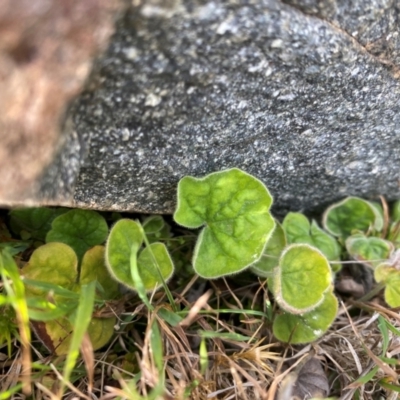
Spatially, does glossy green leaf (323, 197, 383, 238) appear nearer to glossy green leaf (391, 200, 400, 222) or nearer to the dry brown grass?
glossy green leaf (391, 200, 400, 222)

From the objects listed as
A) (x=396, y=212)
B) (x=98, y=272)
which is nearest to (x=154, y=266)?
(x=98, y=272)

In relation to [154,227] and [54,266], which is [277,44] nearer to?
[154,227]

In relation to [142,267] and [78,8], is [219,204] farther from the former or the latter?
[78,8]

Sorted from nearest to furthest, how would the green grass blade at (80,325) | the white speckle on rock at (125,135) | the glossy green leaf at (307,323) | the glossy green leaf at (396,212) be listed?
the green grass blade at (80,325) → the white speckle on rock at (125,135) → the glossy green leaf at (307,323) → the glossy green leaf at (396,212)

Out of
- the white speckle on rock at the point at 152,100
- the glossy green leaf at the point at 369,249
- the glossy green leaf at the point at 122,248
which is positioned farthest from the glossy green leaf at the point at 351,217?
the white speckle on rock at the point at 152,100

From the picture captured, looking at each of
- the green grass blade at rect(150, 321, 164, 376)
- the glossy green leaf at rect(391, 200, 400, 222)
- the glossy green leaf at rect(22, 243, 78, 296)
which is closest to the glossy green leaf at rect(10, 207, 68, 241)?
the glossy green leaf at rect(22, 243, 78, 296)

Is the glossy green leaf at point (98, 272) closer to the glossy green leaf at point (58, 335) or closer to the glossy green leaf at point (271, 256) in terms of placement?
the glossy green leaf at point (58, 335)

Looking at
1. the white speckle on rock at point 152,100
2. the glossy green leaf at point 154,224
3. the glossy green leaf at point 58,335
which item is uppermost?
the white speckle on rock at point 152,100
